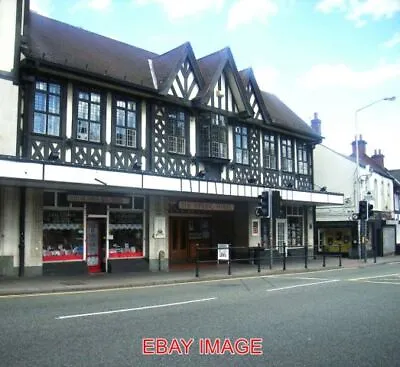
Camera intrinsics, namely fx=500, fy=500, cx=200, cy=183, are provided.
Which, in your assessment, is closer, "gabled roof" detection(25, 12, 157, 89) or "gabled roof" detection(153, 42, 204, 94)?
"gabled roof" detection(25, 12, 157, 89)

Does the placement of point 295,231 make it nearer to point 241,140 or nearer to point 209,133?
point 241,140

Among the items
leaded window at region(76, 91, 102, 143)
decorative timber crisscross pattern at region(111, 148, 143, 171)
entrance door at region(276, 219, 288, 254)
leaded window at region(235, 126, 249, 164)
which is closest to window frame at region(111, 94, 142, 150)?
decorative timber crisscross pattern at region(111, 148, 143, 171)

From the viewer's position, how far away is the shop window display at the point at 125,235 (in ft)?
65.8

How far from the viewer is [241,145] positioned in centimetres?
2542

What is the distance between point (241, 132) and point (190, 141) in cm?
405

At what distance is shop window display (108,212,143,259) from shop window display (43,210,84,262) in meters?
1.43

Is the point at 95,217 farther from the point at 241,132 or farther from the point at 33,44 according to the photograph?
the point at 241,132

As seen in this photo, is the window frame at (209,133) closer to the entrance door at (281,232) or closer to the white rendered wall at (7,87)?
the entrance door at (281,232)

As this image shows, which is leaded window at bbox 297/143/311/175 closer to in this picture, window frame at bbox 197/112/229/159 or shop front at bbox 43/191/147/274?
window frame at bbox 197/112/229/159

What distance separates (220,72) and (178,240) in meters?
8.60

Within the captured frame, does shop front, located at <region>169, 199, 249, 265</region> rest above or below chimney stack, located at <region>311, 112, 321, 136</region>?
below

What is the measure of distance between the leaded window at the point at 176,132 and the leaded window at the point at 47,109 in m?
5.20

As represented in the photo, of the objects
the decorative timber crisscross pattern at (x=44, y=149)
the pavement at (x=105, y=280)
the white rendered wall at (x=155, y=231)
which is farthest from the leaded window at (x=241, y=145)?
the decorative timber crisscross pattern at (x=44, y=149)

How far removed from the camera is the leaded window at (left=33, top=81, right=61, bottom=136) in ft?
56.9
